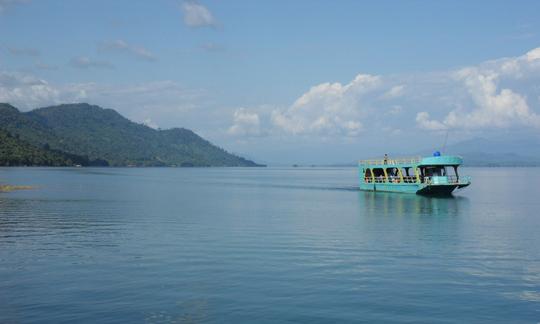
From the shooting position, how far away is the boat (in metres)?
78.1

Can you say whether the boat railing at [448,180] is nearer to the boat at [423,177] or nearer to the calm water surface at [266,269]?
the boat at [423,177]

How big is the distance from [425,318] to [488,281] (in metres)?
7.68

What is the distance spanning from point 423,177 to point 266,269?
2374 inches

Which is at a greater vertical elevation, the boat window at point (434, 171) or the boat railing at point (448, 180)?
the boat window at point (434, 171)

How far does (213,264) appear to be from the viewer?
93.6 feet

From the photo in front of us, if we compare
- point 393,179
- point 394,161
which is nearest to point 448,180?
point 394,161

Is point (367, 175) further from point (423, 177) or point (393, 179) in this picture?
point (423, 177)

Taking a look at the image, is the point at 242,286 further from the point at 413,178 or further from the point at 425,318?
the point at 413,178

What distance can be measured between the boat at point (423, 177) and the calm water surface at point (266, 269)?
84.7 feet

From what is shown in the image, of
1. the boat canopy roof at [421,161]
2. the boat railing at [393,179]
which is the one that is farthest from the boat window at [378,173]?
the boat canopy roof at [421,161]

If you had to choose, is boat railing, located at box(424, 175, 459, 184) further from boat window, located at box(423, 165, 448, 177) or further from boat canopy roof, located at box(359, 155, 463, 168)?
boat canopy roof, located at box(359, 155, 463, 168)

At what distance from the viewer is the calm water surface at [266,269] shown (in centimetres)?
1998

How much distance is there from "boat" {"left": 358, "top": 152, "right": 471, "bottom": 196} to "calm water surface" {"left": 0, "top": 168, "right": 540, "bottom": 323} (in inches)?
1016

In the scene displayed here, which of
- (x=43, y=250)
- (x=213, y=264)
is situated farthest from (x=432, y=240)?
(x=43, y=250)
